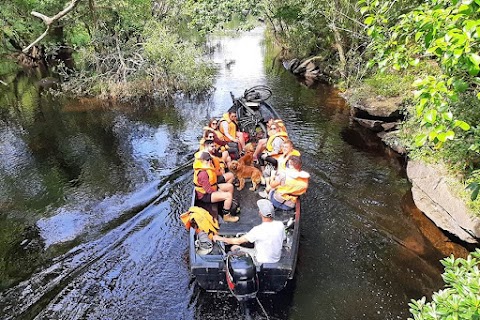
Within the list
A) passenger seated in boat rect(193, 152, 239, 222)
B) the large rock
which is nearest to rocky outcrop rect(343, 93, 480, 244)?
the large rock

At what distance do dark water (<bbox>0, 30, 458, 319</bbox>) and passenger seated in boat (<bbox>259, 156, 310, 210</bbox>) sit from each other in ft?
3.13

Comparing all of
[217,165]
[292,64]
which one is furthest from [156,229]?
[292,64]

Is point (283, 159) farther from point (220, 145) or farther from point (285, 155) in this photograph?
point (220, 145)

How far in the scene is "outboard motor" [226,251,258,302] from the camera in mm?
4621

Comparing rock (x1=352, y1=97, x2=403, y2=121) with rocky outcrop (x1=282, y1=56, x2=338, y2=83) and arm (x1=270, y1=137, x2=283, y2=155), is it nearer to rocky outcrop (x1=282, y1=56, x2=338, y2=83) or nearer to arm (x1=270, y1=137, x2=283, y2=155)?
arm (x1=270, y1=137, x2=283, y2=155)

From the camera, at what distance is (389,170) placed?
31.2 ft

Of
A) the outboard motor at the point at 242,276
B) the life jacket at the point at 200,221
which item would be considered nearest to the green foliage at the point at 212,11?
the life jacket at the point at 200,221

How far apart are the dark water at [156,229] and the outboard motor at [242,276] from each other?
2.01ft

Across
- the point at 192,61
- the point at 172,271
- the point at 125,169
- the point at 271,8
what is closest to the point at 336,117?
the point at 192,61

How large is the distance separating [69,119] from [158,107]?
3373 millimetres

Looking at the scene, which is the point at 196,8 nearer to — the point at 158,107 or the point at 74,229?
the point at 158,107

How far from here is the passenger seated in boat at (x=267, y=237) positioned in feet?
15.6

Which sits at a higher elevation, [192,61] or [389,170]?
[192,61]

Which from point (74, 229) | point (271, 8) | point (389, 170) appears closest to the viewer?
point (74, 229)
